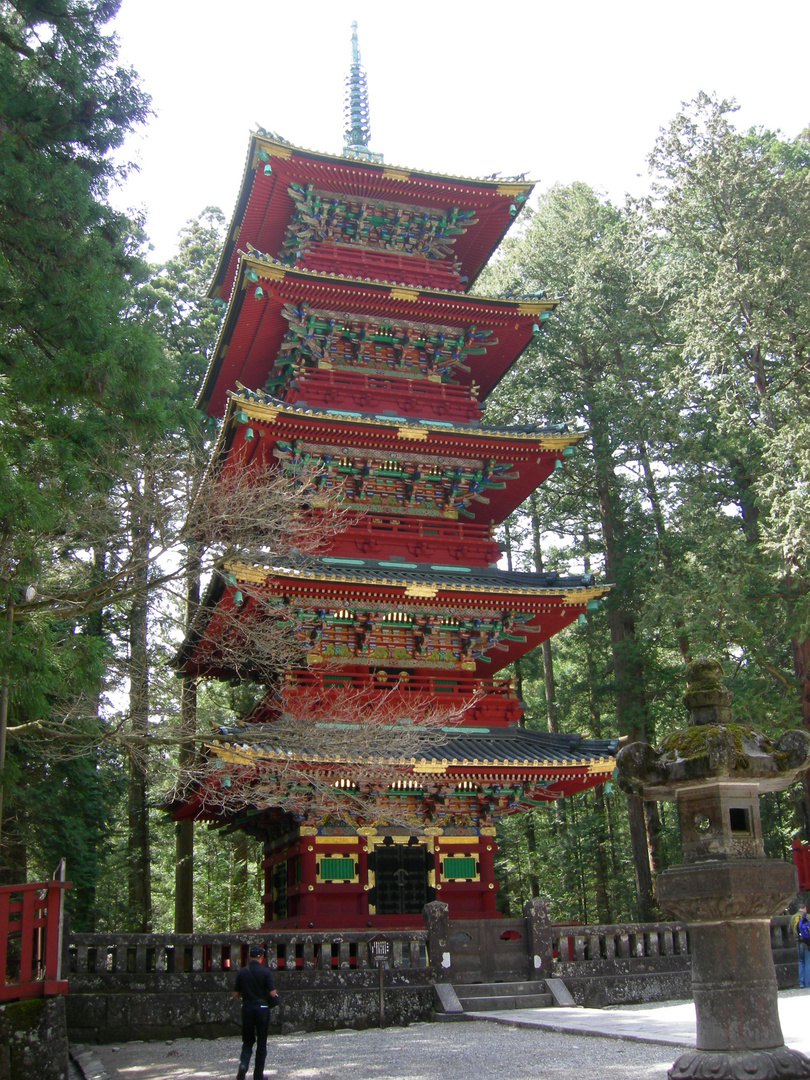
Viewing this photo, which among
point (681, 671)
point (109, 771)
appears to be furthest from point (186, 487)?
point (681, 671)

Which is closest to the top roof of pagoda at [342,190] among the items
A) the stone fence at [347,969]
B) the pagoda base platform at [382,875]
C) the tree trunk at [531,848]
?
the pagoda base platform at [382,875]

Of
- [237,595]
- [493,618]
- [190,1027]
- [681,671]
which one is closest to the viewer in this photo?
[190,1027]

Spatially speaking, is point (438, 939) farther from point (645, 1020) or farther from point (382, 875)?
point (645, 1020)

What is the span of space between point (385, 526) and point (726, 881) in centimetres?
1163

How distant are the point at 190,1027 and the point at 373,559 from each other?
7.84 metres

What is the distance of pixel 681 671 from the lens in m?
24.3

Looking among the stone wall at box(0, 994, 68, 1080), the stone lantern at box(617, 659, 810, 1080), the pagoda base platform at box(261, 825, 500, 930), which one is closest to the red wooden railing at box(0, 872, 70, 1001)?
the stone wall at box(0, 994, 68, 1080)

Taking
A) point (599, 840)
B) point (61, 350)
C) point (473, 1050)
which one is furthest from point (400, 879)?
point (599, 840)

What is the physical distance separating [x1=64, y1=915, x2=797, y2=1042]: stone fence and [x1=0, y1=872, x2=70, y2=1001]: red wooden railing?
255cm

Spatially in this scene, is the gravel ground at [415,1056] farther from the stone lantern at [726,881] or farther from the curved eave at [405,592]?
the curved eave at [405,592]

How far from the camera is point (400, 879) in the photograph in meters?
14.7

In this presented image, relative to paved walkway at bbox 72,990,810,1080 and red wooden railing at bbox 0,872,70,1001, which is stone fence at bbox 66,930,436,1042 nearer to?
paved walkway at bbox 72,990,810,1080

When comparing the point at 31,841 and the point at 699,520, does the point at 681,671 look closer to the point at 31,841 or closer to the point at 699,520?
the point at 699,520

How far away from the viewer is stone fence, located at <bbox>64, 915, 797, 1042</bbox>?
1117cm
